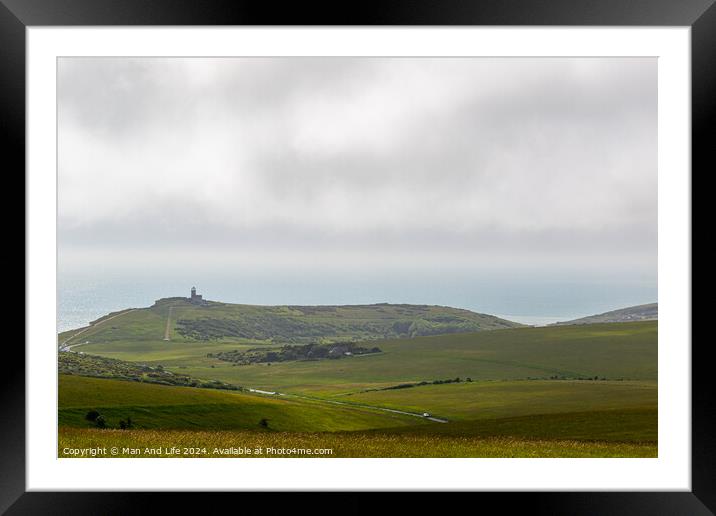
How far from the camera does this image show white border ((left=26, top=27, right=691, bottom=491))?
305 cm

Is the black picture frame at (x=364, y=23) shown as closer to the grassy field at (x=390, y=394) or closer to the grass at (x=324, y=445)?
the grass at (x=324, y=445)

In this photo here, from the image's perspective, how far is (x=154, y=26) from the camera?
120 inches

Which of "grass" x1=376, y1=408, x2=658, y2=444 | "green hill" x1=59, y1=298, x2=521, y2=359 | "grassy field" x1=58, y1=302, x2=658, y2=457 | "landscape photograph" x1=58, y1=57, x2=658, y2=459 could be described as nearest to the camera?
"grassy field" x1=58, y1=302, x2=658, y2=457

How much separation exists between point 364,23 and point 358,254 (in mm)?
9847

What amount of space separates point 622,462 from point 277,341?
16684 mm

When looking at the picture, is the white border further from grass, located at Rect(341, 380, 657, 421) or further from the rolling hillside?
the rolling hillside

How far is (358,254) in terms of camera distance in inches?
500

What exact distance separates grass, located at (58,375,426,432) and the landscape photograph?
65 millimetres

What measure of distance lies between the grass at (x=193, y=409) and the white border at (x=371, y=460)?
2.36m

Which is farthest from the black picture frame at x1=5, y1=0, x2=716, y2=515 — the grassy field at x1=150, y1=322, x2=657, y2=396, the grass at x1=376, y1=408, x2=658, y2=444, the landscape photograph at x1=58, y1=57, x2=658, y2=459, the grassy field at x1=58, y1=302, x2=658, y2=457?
the grassy field at x1=150, y1=322, x2=657, y2=396

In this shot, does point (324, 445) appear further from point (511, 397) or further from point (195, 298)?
point (195, 298)

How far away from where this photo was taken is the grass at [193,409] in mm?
6863

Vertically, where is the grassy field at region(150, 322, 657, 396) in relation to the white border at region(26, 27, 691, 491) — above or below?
below

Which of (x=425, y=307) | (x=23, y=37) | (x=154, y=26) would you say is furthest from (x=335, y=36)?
(x=425, y=307)
